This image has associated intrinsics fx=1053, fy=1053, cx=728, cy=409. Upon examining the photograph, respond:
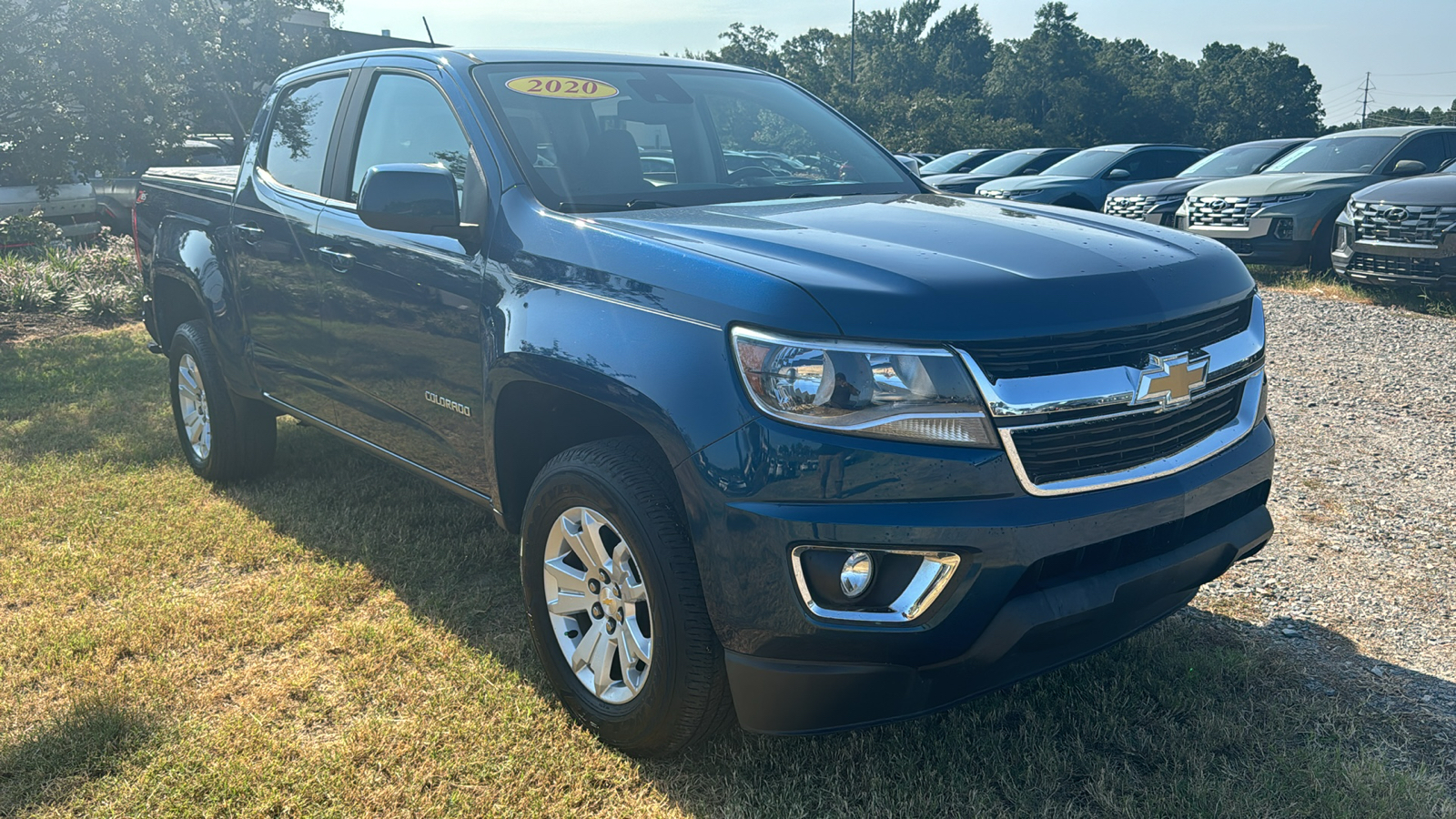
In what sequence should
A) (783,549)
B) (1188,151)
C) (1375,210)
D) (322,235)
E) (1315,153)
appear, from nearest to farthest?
(783,549) → (322,235) → (1375,210) → (1315,153) → (1188,151)

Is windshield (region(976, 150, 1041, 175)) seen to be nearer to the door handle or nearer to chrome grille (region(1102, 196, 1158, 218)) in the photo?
chrome grille (region(1102, 196, 1158, 218))

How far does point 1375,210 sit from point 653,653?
870 cm

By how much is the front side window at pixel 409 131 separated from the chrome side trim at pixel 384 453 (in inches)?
35.0

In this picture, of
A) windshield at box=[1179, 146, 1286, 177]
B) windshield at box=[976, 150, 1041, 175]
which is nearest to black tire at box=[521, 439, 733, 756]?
windshield at box=[1179, 146, 1286, 177]

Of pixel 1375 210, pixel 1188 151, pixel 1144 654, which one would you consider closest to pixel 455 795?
pixel 1144 654

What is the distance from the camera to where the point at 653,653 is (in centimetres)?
251

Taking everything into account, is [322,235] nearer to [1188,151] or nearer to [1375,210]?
[1375,210]

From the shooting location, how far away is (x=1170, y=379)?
96.0 inches

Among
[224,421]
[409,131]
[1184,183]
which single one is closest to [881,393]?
[409,131]

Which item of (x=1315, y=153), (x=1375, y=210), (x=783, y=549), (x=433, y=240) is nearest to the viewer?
(x=783, y=549)

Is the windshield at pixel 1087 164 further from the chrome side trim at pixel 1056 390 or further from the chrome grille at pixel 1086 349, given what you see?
the chrome side trim at pixel 1056 390

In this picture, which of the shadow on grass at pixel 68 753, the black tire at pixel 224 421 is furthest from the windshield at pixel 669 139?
the black tire at pixel 224 421

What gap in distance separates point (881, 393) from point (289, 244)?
111 inches

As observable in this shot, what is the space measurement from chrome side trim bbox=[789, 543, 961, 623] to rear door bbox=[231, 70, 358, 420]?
2409mm
